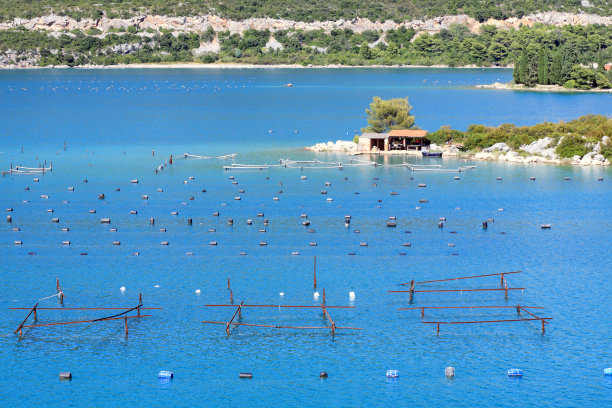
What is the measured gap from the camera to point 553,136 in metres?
111

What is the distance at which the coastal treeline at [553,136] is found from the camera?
107500mm

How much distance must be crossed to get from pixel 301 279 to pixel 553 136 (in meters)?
58.5

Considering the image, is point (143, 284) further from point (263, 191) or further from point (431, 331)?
point (263, 191)

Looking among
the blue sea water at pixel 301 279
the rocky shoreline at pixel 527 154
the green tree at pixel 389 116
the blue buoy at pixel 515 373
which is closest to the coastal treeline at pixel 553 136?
the rocky shoreline at pixel 527 154

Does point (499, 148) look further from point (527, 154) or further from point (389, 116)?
point (389, 116)

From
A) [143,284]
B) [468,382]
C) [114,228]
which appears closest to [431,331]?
[468,382]

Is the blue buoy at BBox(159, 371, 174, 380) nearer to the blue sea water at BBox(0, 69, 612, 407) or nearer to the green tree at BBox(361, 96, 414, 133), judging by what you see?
the blue sea water at BBox(0, 69, 612, 407)

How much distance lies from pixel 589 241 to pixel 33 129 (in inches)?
4181

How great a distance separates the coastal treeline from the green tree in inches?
179

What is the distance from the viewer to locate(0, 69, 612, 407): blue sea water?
1838 inches

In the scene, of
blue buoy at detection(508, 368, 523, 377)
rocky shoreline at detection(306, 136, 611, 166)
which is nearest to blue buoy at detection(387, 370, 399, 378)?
blue buoy at detection(508, 368, 523, 377)

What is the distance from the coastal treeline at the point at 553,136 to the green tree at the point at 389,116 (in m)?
4.55

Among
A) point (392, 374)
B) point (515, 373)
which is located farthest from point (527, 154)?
point (392, 374)

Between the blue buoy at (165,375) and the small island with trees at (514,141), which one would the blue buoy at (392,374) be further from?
the small island with trees at (514,141)
